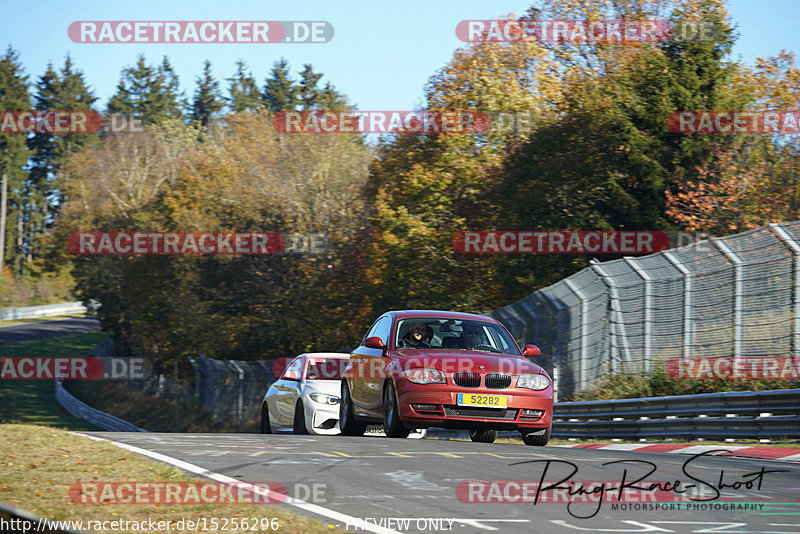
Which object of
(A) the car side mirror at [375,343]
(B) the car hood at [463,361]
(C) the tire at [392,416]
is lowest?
(C) the tire at [392,416]

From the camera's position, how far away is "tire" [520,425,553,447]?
1355 cm

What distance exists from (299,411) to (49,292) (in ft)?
323

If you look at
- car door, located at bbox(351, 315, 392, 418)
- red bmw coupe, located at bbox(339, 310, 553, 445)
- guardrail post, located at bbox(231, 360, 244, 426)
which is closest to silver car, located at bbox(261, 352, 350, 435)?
car door, located at bbox(351, 315, 392, 418)

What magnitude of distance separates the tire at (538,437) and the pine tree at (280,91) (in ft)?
378

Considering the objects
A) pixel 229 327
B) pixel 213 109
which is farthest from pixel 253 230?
pixel 213 109

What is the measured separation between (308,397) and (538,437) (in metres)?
4.77

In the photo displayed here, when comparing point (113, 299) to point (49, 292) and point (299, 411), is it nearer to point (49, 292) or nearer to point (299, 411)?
point (49, 292)

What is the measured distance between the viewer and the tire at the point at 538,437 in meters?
13.6

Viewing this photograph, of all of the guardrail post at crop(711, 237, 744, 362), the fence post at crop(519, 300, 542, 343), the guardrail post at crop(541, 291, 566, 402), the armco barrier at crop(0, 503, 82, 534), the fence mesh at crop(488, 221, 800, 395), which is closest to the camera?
the armco barrier at crop(0, 503, 82, 534)

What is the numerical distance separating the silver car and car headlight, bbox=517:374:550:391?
501cm

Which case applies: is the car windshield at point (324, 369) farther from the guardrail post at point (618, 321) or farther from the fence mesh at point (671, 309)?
the guardrail post at point (618, 321)

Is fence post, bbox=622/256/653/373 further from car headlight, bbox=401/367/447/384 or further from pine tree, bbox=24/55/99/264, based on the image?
pine tree, bbox=24/55/99/264

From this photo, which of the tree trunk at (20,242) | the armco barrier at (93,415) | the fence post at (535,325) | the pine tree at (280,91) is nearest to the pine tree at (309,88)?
the pine tree at (280,91)

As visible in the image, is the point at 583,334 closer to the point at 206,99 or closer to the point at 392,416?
the point at 392,416
